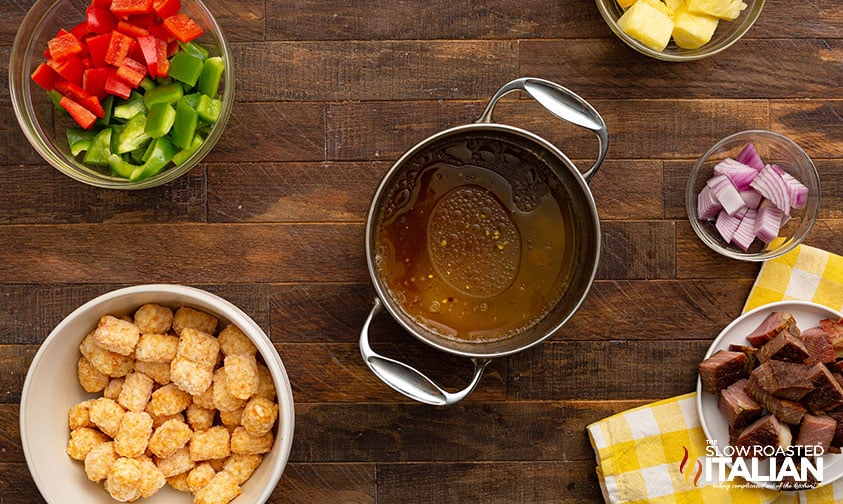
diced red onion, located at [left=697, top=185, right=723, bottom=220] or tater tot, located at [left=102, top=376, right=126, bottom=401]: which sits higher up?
diced red onion, located at [left=697, top=185, right=723, bottom=220]

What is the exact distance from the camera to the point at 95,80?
137 cm

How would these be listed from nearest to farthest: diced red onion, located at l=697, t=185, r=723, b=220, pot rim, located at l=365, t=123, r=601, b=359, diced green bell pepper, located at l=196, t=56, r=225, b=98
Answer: pot rim, located at l=365, t=123, r=601, b=359
diced green bell pepper, located at l=196, t=56, r=225, b=98
diced red onion, located at l=697, t=185, r=723, b=220

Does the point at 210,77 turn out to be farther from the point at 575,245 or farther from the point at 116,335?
the point at 575,245

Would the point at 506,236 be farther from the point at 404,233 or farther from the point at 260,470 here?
the point at 260,470

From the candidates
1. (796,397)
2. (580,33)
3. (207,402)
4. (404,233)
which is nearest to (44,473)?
(207,402)

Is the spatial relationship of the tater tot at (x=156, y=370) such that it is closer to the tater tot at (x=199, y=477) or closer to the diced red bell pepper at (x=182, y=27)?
the tater tot at (x=199, y=477)

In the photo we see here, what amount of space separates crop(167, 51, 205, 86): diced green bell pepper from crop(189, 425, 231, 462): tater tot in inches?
28.8

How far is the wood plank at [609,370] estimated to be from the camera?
1.60m

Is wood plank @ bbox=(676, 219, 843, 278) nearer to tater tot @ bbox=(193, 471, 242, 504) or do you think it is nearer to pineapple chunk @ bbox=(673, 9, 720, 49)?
pineapple chunk @ bbox=(673, 9, 720, 49)

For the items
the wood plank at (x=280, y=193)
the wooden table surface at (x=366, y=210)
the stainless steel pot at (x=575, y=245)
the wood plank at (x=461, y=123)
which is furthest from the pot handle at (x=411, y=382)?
the wood plank at (x=461, y=123)

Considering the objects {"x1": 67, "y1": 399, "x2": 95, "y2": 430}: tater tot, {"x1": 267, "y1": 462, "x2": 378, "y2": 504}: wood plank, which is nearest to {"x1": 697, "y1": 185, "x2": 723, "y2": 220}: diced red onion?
{"x1": 267, "y1": 462, "x2": 378, "y2": 504}: wood plank

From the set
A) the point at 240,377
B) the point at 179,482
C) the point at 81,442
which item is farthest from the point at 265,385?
the point at 81,442

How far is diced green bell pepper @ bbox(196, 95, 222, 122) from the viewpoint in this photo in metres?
1.41

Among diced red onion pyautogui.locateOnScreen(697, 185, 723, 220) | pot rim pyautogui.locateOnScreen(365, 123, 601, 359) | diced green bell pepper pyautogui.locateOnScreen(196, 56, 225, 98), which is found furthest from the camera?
diced red onion pyautogui.locateOnScreen(697, 185, 723, 220)
